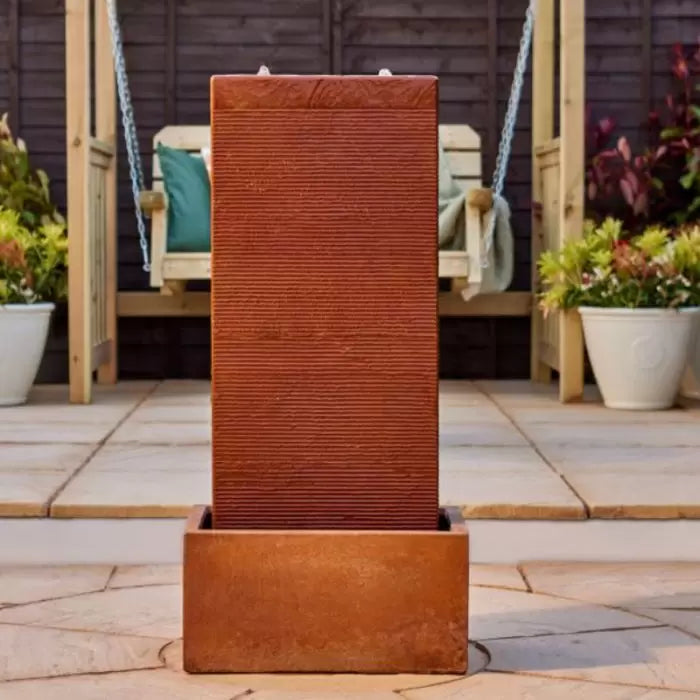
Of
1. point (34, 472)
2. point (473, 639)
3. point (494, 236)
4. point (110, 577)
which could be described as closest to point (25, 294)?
point (34, 472)

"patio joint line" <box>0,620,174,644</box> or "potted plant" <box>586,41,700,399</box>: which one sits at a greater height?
"potted plant" <box>586,41,700,399</box>

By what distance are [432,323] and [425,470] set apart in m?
0.19

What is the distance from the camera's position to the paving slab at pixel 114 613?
214 cm

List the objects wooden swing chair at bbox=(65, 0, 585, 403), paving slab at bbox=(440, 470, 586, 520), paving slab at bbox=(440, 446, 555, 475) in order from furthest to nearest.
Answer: wooden swing chair at bbox=(65, 0, 585, 403)
paving slab at bbox=(440, 446, 555, 475)
paving slab at bbox=(440, 470, 586, 520)

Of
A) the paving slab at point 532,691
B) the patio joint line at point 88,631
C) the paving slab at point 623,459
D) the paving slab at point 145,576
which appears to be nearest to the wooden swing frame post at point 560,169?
the paving slab at point 623,459

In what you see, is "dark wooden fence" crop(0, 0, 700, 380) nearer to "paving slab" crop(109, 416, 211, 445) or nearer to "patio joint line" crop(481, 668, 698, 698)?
"paving slab" crop(109, 416, 211, 445)

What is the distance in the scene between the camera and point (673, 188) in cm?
543

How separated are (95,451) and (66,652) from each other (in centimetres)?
151

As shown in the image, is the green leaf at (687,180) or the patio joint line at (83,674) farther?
the green leaf at (687,180)

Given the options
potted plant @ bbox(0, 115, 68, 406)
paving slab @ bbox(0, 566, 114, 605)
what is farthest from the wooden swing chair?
paving slab @ bbox(0, 566, 114, 605)

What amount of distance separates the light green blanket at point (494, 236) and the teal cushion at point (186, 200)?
30.9 inches

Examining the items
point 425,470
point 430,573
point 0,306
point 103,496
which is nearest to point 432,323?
point 425,470

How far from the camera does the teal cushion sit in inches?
195

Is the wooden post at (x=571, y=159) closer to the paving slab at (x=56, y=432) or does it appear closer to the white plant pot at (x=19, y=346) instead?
the paving slab at (x=56, y=432)
